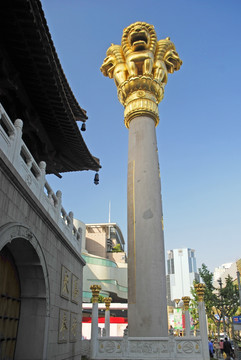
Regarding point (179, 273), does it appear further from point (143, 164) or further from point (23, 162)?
point (23, 162)

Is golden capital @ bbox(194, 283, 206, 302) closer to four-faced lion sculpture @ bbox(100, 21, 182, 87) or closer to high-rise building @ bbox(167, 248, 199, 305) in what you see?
four-faced lion sculpture @ bbox(100, 21, 182, 87)

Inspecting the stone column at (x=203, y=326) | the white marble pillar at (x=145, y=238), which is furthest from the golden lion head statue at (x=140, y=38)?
the stone column at (x=203, y=326)

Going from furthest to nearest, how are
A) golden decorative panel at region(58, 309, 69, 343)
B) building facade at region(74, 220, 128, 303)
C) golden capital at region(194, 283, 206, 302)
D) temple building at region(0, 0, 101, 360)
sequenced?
building facade at region(74, 220, 128, 303), golden capital at region(194, 283, 206, 302), golden decorative panel at region(58, 309, 69, 343), temple building at region(0, 0, 101, 360)

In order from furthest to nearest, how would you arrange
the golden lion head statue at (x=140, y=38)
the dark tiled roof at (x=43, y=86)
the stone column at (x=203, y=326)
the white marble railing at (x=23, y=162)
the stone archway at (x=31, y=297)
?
the golden lion head statue at (x=140, y=38) → the stone column at (x=203, y=326) → the stone archway at (x=31, y=297) → the dark tiled roof at (x=43, y=86) → the white marble railing at (x=23, y=162)

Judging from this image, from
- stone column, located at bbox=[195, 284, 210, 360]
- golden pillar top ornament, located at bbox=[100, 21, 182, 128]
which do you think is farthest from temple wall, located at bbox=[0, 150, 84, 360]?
golden pillar top ornament, located at bbox=[100, 21, 182, 128]

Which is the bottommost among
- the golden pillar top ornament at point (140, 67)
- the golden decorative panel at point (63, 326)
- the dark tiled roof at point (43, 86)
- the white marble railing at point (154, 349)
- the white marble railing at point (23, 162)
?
the white marble railing at point (154, 349)

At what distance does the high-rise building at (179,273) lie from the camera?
14525cm

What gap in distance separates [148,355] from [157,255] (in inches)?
135

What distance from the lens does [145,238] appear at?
13.0 meters

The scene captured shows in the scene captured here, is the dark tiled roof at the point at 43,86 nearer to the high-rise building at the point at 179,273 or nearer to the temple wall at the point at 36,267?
the temple wall at the point at 36,267

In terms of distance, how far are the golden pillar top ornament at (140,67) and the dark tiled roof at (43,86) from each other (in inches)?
115

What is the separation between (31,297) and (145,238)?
597 centimetres

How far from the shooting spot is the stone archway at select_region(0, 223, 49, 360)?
7429mm

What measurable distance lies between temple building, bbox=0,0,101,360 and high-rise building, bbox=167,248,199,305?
13960 cm
